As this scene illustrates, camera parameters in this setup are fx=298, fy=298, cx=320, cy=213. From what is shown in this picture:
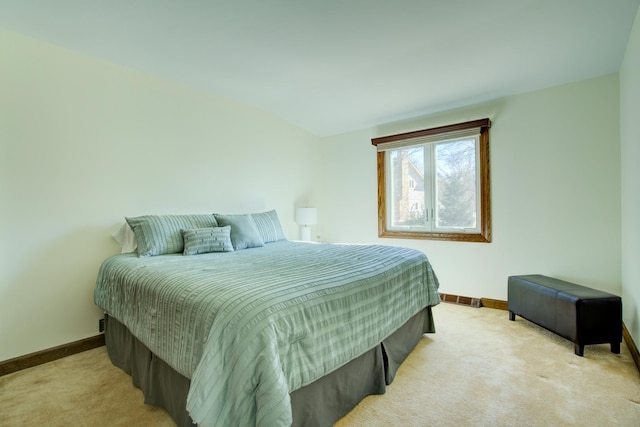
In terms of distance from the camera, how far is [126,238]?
2.70 m

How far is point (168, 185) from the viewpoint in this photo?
3.10 metres

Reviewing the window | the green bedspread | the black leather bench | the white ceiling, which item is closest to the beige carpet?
the black leather bench

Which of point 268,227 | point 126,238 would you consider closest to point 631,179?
point 268,227

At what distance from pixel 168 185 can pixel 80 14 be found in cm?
150

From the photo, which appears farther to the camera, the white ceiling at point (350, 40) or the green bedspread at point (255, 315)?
the white ceiling at point (350, 40)

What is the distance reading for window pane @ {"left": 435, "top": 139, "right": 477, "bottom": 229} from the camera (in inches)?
141

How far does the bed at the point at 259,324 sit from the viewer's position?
3.69 ft

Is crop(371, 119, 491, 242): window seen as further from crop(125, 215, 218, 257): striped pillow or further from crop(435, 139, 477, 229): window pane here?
crop(125, 215, 218, 257): striped pillow

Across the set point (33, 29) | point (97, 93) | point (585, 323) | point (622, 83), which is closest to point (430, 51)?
point (622, 83)

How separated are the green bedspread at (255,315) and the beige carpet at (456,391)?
393 mm

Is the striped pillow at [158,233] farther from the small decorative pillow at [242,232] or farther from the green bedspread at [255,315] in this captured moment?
the small decorative pillow at [242,232]

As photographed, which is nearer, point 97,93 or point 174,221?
point 97,93

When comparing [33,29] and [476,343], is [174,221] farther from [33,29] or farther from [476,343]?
[476,343]

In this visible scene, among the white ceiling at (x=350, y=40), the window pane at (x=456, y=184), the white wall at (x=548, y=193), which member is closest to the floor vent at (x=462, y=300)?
the white wall at (x=548, y=193)
